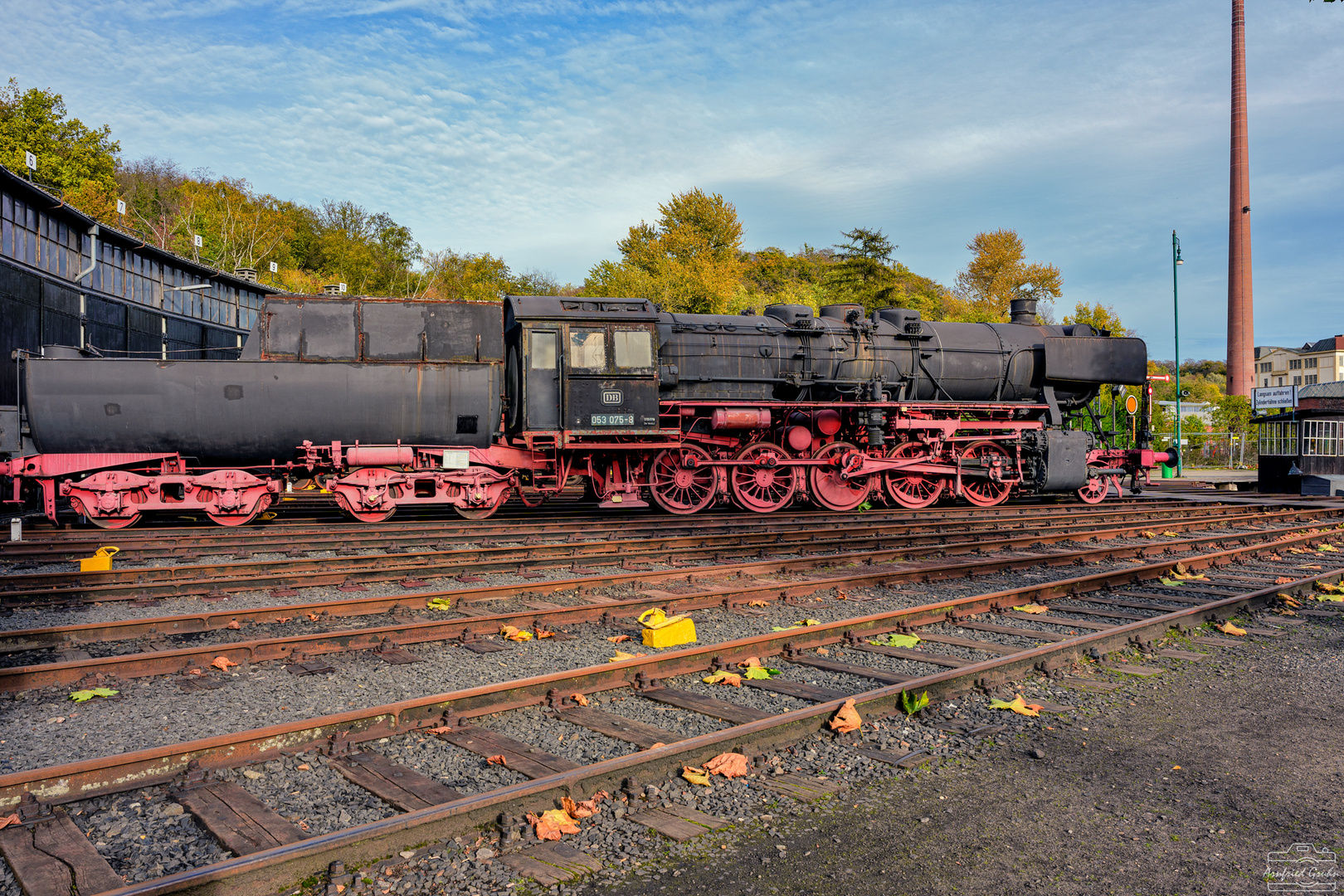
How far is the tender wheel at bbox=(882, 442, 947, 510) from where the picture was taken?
1493 centimetres

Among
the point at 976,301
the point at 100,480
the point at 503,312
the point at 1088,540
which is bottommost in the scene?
the point at 1088,540

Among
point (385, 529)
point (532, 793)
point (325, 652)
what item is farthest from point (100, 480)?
point (532, 793)

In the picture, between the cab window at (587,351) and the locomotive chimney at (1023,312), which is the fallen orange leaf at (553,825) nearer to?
the cab window at (587,351)

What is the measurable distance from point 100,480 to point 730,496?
9.34 metres

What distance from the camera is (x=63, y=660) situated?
5.24m

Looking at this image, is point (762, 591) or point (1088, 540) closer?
point (762, 591)

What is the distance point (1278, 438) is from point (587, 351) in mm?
22454

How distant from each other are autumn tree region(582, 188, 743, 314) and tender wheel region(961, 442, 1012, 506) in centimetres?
2842

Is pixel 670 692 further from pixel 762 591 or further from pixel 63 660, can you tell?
pixel 63 660

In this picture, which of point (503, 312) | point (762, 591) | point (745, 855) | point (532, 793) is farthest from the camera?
point (503, 312)

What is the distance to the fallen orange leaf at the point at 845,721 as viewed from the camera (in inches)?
160

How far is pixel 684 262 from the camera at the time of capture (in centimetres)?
5175

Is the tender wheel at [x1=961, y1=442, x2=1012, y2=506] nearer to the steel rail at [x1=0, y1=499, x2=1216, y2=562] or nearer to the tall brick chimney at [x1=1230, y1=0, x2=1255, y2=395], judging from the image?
Result: the steel rail at [x1=0, y1=499, x2=1216, y2=562]

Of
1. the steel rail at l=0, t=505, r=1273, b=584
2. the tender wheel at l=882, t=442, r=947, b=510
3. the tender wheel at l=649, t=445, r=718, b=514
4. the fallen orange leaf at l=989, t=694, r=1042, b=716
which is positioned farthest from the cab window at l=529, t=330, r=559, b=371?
the fallen orange leaf at l=989, t=694, r=1042, b=716
